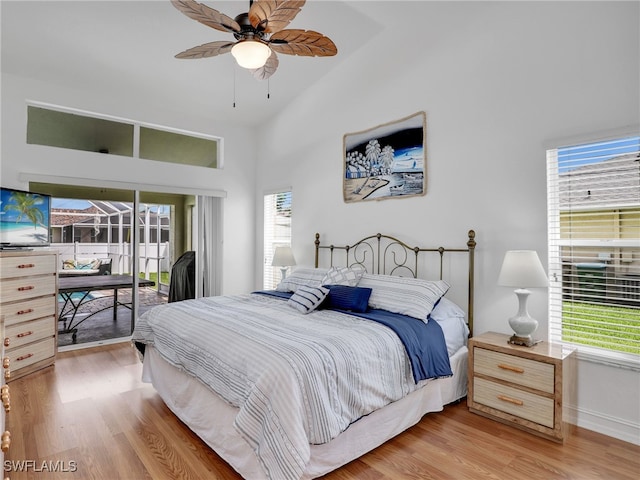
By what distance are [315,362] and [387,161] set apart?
2.53m

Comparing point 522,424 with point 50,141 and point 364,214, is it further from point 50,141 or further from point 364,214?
point 50,141

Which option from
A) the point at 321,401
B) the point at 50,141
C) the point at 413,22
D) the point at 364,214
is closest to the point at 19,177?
the point at 50,141

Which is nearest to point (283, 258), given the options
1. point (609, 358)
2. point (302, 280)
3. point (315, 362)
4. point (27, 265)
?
point (302, 280)

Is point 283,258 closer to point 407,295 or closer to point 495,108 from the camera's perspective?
point 407,295

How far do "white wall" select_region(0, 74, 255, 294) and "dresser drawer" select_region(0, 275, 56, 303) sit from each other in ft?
3.45

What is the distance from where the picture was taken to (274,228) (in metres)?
5.40

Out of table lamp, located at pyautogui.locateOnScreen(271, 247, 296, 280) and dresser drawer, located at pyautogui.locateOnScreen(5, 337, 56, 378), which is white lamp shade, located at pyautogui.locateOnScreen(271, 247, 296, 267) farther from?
dresser drawer, located at pyautogui.locateOnScreen(5, 337, 56, 378)

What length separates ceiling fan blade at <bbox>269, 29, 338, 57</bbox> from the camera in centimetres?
242

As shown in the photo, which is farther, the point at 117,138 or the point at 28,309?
the point at 117,138

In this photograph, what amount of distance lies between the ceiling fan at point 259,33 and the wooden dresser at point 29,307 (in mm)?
2452

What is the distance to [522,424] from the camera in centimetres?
244

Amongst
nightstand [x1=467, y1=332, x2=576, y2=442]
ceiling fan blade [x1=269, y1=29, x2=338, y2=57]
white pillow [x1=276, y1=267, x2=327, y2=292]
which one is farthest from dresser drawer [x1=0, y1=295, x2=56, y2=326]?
nightstand [x1=467, y1=332, x2=576, y2=442]

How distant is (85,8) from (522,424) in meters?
4.61

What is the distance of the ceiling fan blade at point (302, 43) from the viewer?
7.93ft
